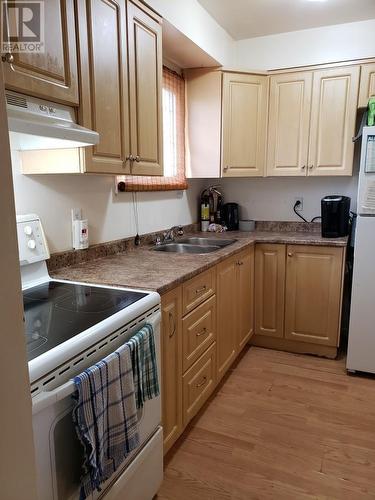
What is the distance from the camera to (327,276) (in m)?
2.66

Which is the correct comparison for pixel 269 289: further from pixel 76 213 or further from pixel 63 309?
pixel 63 309

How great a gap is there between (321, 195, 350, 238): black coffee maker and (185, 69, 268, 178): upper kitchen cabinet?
637mm

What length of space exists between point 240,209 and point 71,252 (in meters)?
1.99

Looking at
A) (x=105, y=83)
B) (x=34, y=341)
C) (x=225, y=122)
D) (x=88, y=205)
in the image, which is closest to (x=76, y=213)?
(x=88, y=205)

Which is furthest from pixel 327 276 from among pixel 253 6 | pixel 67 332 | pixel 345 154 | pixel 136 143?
pixel 67 332

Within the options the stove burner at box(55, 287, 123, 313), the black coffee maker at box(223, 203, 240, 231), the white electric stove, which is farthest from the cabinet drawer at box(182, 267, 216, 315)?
the black coffee maker at box(223, 203, 240, 231)

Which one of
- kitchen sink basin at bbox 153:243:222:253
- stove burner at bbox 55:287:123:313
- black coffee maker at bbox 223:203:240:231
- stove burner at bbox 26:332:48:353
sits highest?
black coffee maker at bbox 223:203:240:231

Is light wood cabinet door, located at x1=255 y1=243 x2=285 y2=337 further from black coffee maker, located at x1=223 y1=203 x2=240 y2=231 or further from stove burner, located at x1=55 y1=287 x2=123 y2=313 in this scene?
stove burner, located at x1=55 y1=287 x2=123 y2=313

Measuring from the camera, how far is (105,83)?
1.54 metres

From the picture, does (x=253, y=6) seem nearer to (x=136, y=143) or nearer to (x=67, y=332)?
(x=136, y=143)

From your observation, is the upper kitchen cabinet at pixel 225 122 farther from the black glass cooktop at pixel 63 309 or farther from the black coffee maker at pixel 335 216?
the black glass cooktop at pixel 63 309

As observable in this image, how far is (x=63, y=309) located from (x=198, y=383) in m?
1.00

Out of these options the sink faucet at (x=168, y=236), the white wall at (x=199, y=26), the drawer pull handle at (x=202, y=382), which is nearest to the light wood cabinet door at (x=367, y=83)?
the white wall at (x=199, y=26)

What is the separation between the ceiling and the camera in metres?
2.43
